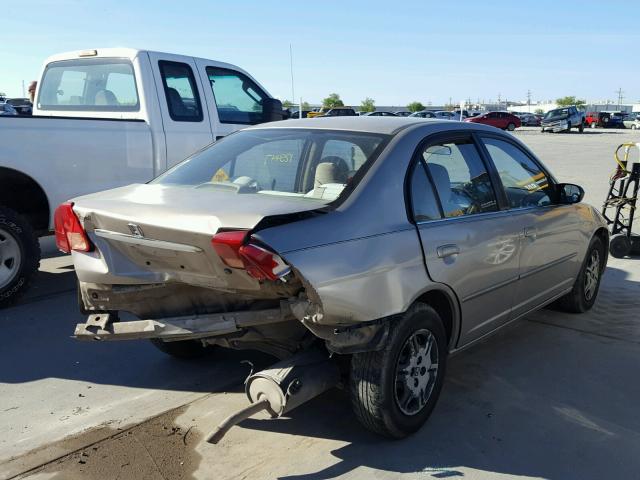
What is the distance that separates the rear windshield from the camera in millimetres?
3625

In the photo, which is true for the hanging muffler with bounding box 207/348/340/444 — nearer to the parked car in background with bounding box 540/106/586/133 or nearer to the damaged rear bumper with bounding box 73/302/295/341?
the damaged rear bumper with bounding box 73/302/295/341

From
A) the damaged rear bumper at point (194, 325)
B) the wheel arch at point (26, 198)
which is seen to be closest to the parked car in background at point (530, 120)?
the wheel arch at point (26, 198)

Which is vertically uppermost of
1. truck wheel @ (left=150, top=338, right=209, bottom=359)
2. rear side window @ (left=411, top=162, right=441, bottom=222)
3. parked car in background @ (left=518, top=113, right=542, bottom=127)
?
parked car in background @ (left=518, top=113, right=542, bottom=127)

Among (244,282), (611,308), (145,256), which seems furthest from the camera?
(611,308)

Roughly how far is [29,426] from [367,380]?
1.98m

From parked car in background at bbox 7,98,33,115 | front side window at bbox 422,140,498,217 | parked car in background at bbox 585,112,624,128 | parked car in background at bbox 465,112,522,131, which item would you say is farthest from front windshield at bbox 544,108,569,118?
front side window at bbox 422,140,498,217

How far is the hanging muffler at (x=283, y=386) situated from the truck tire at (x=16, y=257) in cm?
336

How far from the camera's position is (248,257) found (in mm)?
2779

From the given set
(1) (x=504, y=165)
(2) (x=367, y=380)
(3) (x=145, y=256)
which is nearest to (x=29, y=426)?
(3) (x=145, y=256)

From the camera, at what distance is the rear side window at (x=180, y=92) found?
6957 mm

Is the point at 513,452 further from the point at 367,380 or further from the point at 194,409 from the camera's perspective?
the point at 194,409

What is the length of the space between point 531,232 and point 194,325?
2492mm

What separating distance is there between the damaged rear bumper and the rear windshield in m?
0.71

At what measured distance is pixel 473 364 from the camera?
455 cm
